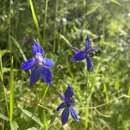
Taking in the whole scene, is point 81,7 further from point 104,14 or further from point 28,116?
point 28,116

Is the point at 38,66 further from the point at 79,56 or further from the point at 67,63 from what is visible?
the point at 67,63

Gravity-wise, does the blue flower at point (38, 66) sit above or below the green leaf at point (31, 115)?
above

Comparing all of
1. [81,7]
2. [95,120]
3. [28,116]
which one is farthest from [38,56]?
[81,7]

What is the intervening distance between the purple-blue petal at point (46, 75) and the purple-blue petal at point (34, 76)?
2 cm

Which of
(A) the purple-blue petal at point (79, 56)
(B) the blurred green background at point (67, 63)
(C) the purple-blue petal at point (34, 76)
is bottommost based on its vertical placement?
(B) the blurred green background at point (67, 63)

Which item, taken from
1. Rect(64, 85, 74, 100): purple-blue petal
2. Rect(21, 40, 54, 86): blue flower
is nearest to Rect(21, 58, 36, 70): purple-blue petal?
Rect(21, 40, 54, 86): blue flower

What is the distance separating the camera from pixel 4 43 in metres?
3.35

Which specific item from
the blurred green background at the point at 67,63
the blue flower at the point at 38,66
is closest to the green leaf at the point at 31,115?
the blurred green background at the point at 67,63

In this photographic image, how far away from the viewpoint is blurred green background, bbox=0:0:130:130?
7.96ft

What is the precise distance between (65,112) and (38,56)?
0.92ft

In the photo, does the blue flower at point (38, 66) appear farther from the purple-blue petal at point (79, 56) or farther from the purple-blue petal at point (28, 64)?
the purple-blue petal at point (79, 56)

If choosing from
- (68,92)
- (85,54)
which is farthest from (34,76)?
(85,54)

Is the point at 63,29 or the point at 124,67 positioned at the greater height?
the point at 63,29

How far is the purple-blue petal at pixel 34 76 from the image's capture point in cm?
206
